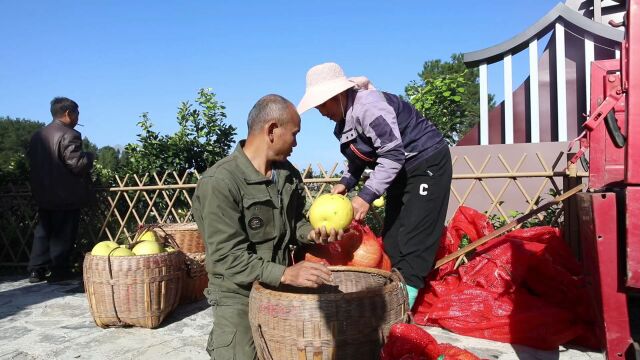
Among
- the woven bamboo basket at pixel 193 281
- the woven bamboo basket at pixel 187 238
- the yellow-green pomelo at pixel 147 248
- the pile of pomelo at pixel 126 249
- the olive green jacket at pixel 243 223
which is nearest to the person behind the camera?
the olive green jacket at pixel 243 223

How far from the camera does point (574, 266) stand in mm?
3482

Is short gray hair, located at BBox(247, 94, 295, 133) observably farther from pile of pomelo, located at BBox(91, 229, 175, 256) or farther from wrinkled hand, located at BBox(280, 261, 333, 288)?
pile of pomelo, located at BBox(91, 229, 175, 256)

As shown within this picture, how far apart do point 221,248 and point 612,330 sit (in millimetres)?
1482

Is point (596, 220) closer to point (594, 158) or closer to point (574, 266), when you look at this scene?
point (594, 158)

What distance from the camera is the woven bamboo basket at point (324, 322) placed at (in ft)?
5.91

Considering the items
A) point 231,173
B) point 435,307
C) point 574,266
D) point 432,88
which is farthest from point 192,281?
point 432,88

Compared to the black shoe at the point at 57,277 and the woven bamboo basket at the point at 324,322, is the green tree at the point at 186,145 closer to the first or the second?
the black shoe at the point at 57,277

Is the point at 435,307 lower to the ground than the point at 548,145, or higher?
lower

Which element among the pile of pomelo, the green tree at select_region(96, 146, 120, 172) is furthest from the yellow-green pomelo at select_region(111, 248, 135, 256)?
the green tree at select_region(96, 146, 120, 172)

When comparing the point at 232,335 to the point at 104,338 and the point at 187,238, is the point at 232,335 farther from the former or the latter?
the point at 187,238

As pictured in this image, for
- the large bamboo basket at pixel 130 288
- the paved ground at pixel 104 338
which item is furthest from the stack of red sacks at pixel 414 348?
the large bamboo basket at pixel 130 288

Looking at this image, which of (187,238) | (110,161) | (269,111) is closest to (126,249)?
(187,238)

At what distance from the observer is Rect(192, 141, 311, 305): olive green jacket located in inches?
80.4

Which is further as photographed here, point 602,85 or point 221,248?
point 602,85
